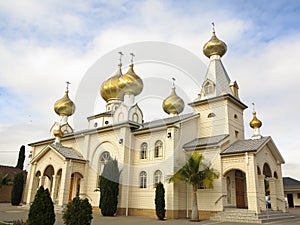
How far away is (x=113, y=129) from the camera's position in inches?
925

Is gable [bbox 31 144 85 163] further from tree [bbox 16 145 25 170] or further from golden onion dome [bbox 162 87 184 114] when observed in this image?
tree [bbox 16 145 25 170]

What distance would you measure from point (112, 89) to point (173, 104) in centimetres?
634

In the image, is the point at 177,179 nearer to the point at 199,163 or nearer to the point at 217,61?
the point at 199,163

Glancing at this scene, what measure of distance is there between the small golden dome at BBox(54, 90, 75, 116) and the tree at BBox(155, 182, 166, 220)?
18387 millimetres

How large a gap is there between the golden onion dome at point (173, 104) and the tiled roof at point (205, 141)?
23.5ft

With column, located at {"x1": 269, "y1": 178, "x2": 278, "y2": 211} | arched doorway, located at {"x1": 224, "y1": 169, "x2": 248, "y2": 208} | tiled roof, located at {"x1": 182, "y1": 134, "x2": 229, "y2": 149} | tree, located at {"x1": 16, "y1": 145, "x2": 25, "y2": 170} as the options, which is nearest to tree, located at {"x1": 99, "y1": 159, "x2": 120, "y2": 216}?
tiled roof, located at {"x1": 182, "y1": 134, "x2": 229, "y2": 149}

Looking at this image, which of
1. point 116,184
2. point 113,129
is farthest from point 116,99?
point 116,184

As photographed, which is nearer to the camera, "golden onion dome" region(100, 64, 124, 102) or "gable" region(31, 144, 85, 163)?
"gable" region(31, 144, 85, 163)

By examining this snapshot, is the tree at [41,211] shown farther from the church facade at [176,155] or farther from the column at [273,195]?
the column at [273,195]

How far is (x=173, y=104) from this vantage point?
2844 centimetres

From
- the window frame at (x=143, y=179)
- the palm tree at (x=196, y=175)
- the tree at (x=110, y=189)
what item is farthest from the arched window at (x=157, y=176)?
the tree at (x=110, y=189)

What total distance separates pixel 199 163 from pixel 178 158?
2.56 metres

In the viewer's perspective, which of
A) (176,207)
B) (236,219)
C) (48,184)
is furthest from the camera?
(48,184)

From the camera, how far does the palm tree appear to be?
17.3 meters
